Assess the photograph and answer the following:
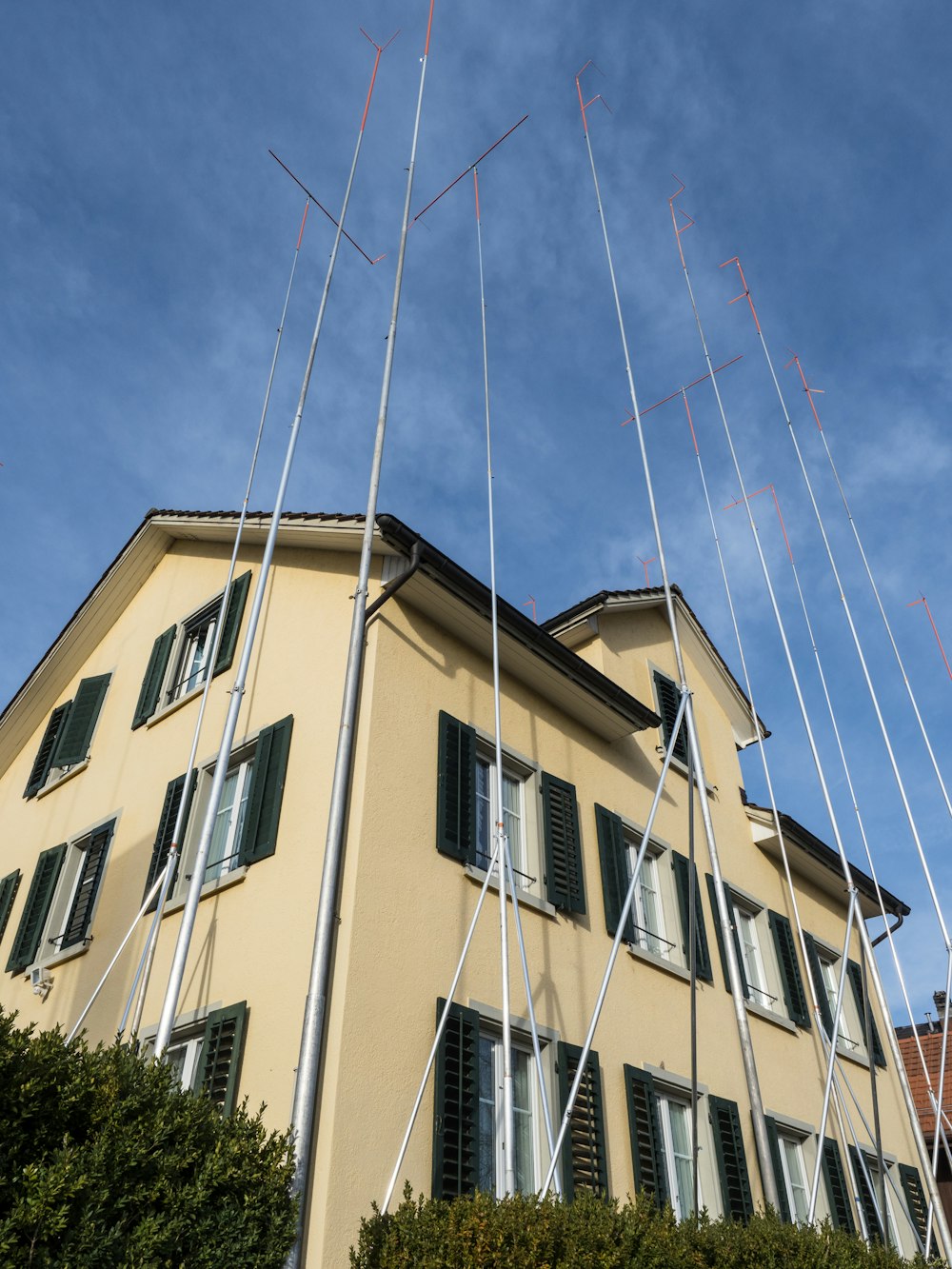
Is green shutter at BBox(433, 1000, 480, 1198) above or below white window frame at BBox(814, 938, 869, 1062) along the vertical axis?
below

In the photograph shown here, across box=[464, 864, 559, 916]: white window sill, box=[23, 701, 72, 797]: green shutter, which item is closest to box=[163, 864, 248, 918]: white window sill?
box=[464, 864, 559, 916]: white window sill

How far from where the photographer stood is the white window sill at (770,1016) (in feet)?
45.7

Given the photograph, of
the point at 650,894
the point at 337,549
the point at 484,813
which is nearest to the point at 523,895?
the point at 484,813

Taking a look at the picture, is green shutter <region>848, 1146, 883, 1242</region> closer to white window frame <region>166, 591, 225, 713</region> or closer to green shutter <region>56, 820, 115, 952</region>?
green shutter <region>56, 820, 115, 952</region>

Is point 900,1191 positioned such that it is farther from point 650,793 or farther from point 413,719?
point 413,719

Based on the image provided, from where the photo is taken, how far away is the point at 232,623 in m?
13.2

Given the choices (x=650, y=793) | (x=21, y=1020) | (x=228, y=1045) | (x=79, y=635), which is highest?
(x=79, y=635)

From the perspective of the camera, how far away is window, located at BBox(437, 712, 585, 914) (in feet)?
35.6

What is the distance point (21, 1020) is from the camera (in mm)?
11852

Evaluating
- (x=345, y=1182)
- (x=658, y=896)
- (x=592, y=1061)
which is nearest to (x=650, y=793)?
(x=658, y=896)

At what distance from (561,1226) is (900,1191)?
1111cm

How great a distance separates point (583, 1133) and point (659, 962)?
2.73 metres

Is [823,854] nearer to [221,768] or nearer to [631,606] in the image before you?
[631,606]

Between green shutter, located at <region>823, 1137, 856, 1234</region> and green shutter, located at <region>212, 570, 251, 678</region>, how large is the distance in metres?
9.69
